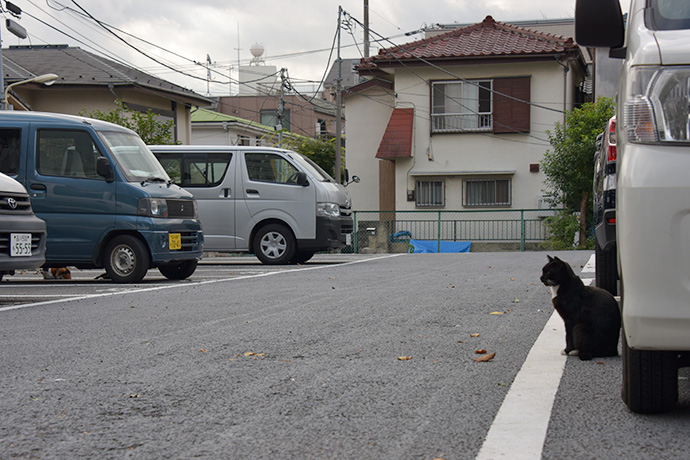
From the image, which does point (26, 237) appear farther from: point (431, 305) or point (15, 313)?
point (431, 305)

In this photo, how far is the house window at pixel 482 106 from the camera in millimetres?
25562

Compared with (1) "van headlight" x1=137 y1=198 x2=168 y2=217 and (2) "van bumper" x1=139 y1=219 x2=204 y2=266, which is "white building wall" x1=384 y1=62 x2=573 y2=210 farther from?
(1) "van headlight" x1=137 y1=198 x2=168 y2=217

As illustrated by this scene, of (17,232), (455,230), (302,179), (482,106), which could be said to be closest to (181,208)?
(17,232)

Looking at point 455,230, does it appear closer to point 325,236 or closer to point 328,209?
point 328,209

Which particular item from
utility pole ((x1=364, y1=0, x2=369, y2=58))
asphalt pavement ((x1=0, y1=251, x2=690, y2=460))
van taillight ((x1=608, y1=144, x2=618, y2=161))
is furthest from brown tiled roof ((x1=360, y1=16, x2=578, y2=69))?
van taillight ((x1=608, y1=144, x2=618, y2=161))

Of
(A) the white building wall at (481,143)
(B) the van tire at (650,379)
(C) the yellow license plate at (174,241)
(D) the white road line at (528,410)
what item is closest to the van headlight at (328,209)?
(C) the yellow license plate at (174,241)

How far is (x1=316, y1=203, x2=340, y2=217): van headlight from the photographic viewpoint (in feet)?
44.5

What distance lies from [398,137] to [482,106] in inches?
113

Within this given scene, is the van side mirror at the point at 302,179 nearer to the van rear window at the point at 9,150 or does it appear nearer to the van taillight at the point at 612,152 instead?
the van rear window at the point at 9,150

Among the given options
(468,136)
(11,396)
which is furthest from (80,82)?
(11,396)

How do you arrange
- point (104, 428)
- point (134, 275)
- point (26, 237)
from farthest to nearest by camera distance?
point (134, 275), point (26, 237), point (104, 428)

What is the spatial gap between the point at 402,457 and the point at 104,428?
1144 millimetres

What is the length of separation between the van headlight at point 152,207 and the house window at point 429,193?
55.8ft

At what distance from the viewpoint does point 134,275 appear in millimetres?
9742
